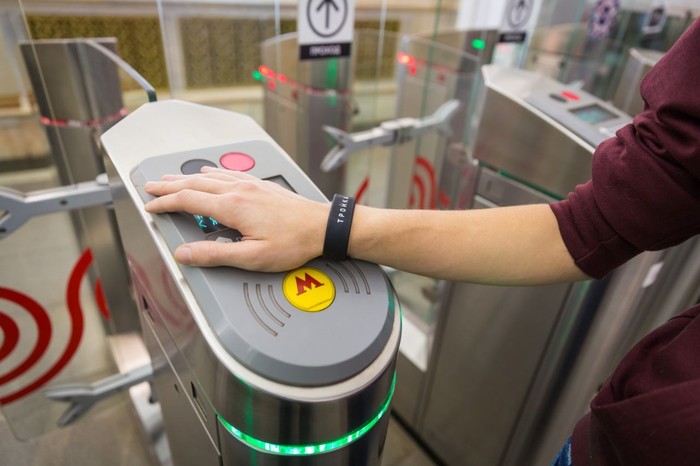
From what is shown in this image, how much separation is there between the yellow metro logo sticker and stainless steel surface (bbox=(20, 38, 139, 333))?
0.82 metres

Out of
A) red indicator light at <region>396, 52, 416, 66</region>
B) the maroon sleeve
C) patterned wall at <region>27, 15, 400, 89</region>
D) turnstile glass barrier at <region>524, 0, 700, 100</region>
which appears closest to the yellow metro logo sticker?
the maroon sleeve

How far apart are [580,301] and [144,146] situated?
777mm

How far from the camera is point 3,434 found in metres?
1.29

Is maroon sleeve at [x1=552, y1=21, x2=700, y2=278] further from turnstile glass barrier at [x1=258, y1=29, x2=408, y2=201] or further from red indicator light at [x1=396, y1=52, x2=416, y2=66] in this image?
red indicator light at [x1=396, y1=52, x2=416, y2=66]

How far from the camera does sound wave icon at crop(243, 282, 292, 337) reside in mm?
431

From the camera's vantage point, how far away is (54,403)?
51.3 inches

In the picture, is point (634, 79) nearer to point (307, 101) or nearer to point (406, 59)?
point (406, 59)

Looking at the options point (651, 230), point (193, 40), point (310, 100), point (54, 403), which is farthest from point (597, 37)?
point (54, 403)

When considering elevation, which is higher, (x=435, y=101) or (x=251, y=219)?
(x=251, y=219)

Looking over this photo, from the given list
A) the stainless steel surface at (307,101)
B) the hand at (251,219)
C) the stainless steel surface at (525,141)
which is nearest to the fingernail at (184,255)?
the hand at (251,219)

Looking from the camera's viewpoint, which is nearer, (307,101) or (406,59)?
(307,101)

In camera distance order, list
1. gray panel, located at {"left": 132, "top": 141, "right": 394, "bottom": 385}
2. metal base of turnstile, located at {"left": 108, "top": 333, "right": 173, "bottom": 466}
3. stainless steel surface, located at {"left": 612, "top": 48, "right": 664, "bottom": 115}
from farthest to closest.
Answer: stainless steel surface, located at {"left": 612, "top": 48, "right": 664, "bottom": 115}
metal base of turnstile, located at {"left": 108, "top": 333, "right": 173, "bottom": 466}
gray panel, located at {"left": 132, "top": 141, "right": 394, "bottom": 385}

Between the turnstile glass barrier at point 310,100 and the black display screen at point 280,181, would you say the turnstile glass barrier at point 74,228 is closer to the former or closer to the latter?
the black display screen at point 280,181

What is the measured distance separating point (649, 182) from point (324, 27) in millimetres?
918
